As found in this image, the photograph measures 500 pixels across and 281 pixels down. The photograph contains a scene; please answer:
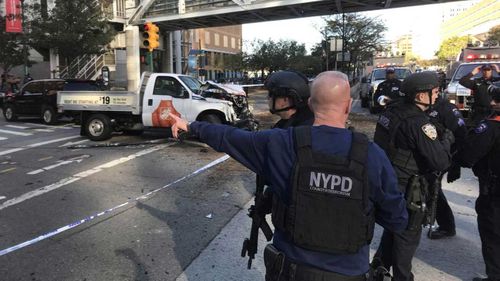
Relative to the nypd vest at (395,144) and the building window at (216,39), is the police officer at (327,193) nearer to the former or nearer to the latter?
the nypd vest at (395,144)

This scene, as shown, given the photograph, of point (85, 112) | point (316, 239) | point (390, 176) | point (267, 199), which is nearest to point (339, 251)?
point (316, 239)

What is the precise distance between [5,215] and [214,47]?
80.9 meters

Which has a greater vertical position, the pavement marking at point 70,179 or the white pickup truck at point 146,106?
the white pickup truck at point 146,106

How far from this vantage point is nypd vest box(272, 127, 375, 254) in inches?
77.3

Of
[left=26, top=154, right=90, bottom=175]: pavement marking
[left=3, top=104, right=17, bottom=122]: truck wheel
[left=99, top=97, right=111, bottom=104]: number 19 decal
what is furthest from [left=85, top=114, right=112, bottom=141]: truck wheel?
[left=3, top=104, right=17, bottom=122]: truck wheel

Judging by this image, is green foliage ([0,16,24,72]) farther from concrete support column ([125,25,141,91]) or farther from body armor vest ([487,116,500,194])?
body armor vest ([487,116,500,194])

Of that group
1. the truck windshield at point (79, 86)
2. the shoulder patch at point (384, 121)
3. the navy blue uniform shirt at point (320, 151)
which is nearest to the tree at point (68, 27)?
the truck windshield at point (79, 86)

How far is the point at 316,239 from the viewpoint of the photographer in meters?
2.03

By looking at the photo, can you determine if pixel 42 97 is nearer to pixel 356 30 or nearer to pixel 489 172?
pixel 489 172

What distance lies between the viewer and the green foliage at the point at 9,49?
29.0 m

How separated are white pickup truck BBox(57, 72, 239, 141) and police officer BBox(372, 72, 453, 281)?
846 cm

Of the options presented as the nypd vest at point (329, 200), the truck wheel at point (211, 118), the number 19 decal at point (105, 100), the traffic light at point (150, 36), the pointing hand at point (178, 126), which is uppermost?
the traffic light at point (150, 36)

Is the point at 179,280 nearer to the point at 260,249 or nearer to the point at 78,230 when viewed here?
the point at 260,249

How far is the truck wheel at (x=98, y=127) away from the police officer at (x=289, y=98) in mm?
10643
